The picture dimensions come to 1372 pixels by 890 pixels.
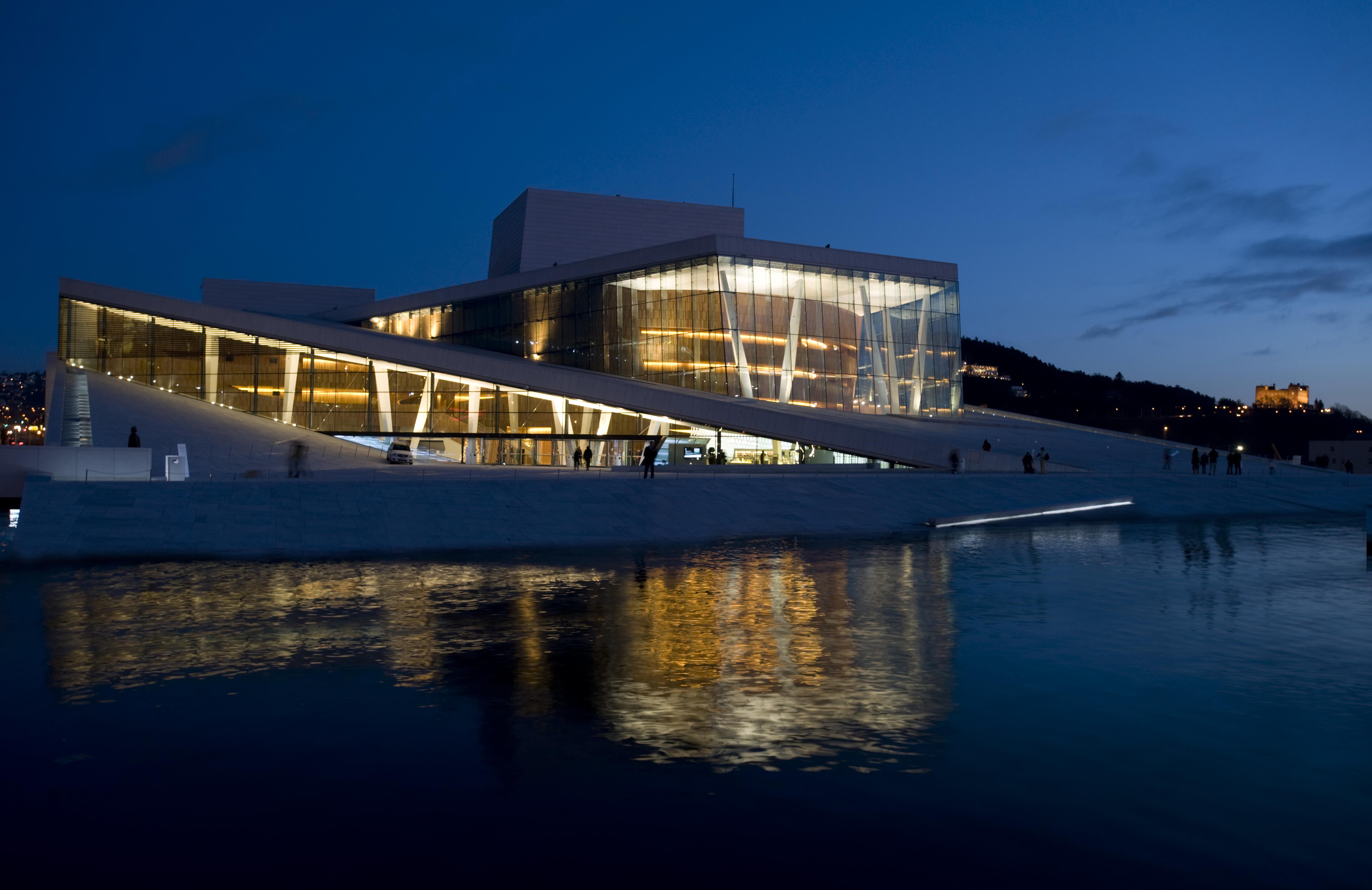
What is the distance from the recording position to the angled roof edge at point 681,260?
38.2m

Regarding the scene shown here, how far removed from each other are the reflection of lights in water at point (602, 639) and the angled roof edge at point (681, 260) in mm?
24615

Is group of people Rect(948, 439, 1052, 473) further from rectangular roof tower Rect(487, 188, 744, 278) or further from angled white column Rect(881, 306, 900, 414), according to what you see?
rectangular roof tower Rect(487, 188, 744, 278)

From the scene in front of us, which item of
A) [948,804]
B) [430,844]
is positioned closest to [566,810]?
[430,844]

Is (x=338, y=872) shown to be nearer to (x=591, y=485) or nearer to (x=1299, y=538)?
(x=591, y=485)

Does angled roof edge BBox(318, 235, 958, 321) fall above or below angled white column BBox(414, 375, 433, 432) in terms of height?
above

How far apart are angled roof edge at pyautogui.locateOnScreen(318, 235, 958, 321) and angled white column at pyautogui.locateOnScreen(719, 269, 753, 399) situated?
1.50 m

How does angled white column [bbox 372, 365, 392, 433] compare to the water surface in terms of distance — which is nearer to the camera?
the water surface

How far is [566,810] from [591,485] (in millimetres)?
18069

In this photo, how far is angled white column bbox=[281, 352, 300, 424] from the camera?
39312 millimetres

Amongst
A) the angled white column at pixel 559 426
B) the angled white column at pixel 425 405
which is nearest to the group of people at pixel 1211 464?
the angled white column at pixel 559 426

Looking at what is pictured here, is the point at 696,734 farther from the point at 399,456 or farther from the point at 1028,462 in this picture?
the point at 399,456

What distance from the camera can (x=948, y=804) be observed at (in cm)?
523

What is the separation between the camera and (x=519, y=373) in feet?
124

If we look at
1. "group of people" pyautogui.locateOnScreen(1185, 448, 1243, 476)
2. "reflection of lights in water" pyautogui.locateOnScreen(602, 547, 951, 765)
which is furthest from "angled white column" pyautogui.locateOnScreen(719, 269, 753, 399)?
"reflection of lights in water" pyautogui.locateOnScreen(602, 547, 951, 765)
